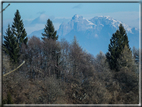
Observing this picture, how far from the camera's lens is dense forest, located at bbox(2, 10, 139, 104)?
12125 millimetres

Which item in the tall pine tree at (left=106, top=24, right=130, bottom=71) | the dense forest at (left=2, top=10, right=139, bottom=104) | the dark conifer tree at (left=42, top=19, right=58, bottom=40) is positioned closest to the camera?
the dense forest at (left=2, top=10, right=139, bottom=104)

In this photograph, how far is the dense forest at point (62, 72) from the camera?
12.1 metres

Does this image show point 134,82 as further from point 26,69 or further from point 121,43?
point 26,69

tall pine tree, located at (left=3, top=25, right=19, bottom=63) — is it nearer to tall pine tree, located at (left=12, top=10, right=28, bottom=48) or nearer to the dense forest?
the dense forest

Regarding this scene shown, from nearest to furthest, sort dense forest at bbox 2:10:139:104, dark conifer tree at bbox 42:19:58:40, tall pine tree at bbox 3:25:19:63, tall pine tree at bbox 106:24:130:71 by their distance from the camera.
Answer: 1. dense forest at bbox 2:10:139:104
2. tall pine tree at bbox 3:25:19:63
3. tall pine tree at bbox 106:24:130:71
4. dark conifer tree at bbox 42:19:58:40

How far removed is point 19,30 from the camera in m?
15.9

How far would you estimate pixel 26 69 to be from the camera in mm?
14977

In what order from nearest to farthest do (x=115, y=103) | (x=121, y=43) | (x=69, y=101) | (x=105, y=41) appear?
(x=115, y=103) < (x=69, y=101) < (x=121, y=43) < (x=105, y=41)

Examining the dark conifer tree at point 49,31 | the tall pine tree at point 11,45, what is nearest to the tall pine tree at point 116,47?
the dark conifer tree at point 49,31

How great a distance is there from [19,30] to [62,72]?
6212 mm

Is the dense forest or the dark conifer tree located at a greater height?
the dark conifer tree

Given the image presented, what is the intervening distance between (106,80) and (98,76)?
0.82m

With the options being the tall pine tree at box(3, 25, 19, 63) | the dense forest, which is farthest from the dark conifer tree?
the tall pine tree at box(3, 25, 19, 63)

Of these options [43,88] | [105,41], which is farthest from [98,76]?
[105,41]
